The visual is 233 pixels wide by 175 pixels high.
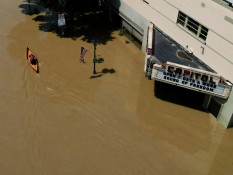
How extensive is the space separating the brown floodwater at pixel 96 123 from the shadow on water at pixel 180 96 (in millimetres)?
193

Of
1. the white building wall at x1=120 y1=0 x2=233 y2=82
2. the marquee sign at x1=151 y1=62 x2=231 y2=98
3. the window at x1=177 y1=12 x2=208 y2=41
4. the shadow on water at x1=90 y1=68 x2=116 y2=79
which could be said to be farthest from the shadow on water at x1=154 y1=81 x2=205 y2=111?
the window at x1=177 y1=12 x2=208 y2=41

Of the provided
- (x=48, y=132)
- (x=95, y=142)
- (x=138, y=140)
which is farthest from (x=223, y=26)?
(x=48, y=132)

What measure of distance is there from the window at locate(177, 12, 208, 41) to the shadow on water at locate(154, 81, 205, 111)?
461cm

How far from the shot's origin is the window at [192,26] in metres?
22.7

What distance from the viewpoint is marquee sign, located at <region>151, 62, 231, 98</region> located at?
21734 mm

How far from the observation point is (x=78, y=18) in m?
34.0

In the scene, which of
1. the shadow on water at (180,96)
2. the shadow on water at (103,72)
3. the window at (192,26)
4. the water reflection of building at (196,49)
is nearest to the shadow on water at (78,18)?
the shadow on water at (103,72)

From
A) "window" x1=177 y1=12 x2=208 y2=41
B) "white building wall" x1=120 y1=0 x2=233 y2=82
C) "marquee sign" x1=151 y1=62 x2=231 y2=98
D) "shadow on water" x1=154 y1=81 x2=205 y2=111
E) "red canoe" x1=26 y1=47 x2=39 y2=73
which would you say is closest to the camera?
"white building wall" x1=120 y1=0 x2=233 y2=82

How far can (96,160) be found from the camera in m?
20.6

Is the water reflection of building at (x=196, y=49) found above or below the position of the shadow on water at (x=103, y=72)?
above

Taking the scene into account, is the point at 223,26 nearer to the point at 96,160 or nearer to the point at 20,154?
the point at 96,160

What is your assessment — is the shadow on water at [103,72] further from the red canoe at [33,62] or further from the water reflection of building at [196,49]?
the red canoe at [33,62]

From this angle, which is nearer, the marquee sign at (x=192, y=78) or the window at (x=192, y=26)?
the marquee sign at (x=192, y=78)

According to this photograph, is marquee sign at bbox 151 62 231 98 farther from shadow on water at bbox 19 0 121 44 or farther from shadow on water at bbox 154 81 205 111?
shadow on water at bbox 19 0 121 44
